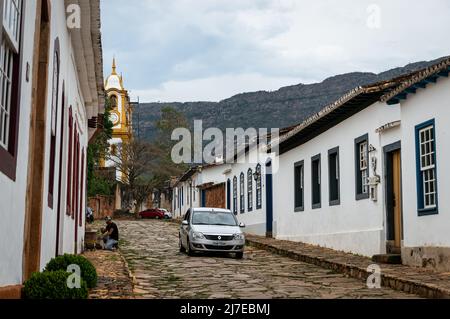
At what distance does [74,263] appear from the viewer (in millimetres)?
10219

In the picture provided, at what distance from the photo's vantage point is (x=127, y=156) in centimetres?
5603

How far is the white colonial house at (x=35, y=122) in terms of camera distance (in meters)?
6.98

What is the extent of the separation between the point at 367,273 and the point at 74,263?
5918mm

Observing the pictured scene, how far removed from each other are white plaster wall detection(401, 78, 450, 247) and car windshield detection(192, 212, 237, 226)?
689 cm

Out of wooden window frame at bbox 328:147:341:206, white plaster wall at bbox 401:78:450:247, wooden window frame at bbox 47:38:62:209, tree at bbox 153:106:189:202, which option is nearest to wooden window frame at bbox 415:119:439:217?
white plaster wall at bbox 401:78:450:247

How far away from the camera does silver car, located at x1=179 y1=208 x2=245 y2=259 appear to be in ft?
63.3

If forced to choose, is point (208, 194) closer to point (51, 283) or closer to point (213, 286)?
point (213, 286)

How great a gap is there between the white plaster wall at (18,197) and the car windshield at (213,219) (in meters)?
12.6

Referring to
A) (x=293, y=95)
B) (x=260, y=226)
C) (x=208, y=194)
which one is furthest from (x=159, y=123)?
(x=293, y=95)

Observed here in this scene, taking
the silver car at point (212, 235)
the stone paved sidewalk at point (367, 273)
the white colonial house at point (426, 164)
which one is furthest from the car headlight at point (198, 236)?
the white colonial house at point (426, 164)

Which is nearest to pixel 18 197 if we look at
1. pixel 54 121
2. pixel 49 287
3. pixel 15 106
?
pixel 15 106

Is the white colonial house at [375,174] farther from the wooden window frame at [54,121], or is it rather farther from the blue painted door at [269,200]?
the wooden window frame at [54,121]

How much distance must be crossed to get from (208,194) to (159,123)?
105 feet

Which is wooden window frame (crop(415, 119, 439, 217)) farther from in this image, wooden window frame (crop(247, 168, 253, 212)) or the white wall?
wooden window frame (crop(247, 168, 253, 212))
